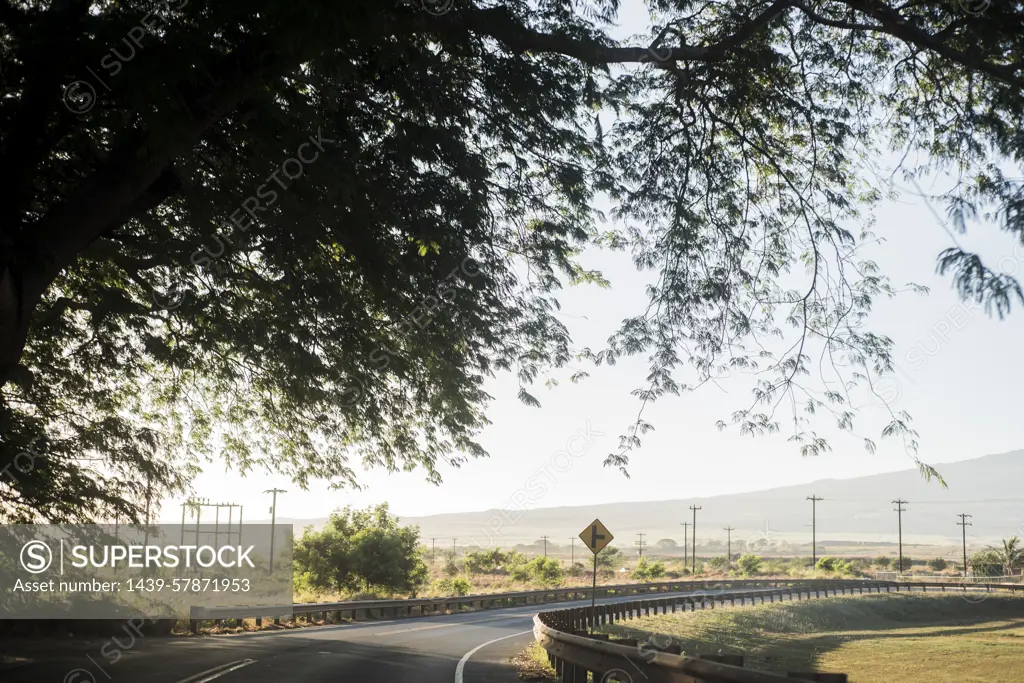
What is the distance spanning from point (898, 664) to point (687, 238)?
22929 millimetres

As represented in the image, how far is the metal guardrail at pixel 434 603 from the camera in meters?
27.2

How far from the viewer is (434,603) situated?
41.1m

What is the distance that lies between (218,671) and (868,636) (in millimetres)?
37604

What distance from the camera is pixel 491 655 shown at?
20.5 metres

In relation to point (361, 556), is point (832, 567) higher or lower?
lower

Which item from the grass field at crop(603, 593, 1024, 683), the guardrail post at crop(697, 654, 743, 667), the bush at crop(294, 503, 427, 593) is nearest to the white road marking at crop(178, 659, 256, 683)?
the guardrail post at crop(697, 654, 743, 667)

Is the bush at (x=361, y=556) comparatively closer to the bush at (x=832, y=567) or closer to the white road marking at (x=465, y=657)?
the white road marking at (x=465, y=657)

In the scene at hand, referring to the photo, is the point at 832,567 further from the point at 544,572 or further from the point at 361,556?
the point at 361,556

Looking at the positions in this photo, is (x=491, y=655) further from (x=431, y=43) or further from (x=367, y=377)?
(x=431, y=43)

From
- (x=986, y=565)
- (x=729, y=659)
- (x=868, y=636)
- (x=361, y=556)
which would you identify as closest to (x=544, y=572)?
(x=361, y=556)

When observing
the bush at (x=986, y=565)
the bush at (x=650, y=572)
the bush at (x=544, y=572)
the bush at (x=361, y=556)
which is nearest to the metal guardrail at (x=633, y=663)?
the bush at (x=361, y=556)

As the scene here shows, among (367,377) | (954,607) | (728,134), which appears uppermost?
(728,134)

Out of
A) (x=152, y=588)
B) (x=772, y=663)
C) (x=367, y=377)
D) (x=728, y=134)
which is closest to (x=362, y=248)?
(x=367, y=377)

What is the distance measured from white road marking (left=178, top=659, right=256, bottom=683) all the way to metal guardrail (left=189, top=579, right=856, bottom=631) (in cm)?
1052
